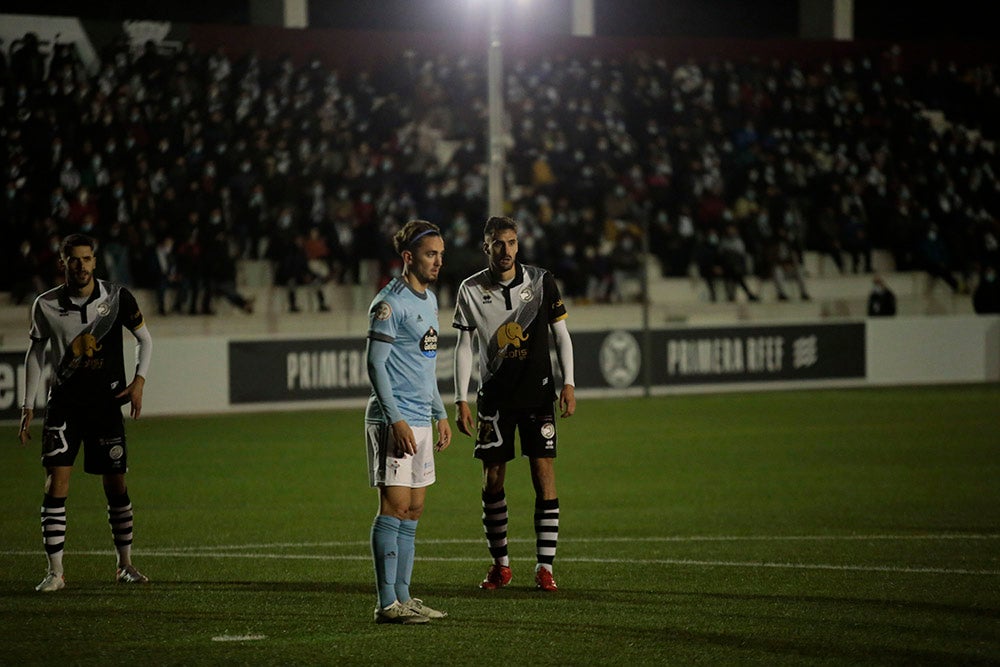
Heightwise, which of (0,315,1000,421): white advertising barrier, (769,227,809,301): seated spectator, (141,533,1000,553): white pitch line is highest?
(769,227,809,301): seated spectator

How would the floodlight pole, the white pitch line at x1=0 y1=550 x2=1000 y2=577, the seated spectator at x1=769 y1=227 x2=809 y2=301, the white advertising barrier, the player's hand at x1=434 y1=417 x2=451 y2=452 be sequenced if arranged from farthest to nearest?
the seated spectator at x1=769 y1=227 x2=809 y2=301 < the floodlight pole < the white advertising barrier < the white pitch line at x1=0 y1=550 x2=1000 y2=577 < the player's hand at x1=434 y1=417 x2=451 y2=452

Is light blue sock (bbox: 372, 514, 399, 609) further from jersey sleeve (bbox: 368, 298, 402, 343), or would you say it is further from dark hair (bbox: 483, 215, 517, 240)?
dark hair (bbox: 483, 215, 517, 240)

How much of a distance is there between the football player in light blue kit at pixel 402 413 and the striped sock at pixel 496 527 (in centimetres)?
110

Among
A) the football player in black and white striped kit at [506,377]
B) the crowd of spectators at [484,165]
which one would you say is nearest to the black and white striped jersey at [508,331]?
the football player in black and white striped kit at [506,377]

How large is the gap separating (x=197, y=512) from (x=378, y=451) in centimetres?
578

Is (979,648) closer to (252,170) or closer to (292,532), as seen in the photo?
(292,532)

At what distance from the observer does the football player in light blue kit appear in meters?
7.38

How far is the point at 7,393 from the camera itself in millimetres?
20984

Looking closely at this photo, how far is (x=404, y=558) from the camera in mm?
7539

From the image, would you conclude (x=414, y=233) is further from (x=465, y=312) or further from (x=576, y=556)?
(x=576, y=556)

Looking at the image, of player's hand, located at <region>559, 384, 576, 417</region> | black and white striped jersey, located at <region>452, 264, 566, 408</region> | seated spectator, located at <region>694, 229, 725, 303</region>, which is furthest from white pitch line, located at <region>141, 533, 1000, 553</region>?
seated spectator, located at <region>694, 229, 725, 303</region>

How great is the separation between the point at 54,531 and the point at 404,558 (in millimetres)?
2494

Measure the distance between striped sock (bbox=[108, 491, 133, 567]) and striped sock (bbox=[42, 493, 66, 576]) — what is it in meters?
0.30

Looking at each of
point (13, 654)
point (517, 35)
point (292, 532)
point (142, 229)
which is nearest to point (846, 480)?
point (292, 532)
